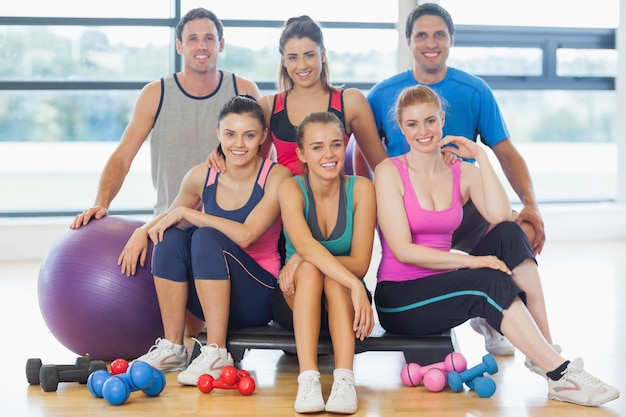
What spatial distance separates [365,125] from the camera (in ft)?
10.5

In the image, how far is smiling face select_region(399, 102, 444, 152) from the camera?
2.74 m

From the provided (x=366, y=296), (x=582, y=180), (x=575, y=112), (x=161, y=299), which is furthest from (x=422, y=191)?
(x=582, y=180)

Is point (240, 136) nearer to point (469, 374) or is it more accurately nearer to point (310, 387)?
point (310, 387)

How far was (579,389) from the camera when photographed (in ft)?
8.17

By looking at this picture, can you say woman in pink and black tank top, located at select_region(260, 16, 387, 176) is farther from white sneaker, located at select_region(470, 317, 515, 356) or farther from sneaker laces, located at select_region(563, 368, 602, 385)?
sneaker laces, located at select_region(563, 368, 602, 385)

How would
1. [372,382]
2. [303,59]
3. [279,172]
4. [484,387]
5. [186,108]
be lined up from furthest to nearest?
[186,108]
[303,59]
[279,172]
[372,382]
[484,387]

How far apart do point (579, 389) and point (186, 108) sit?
1773mm

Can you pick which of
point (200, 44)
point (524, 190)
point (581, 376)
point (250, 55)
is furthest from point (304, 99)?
point (250, 55)

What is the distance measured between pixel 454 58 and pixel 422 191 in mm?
3652

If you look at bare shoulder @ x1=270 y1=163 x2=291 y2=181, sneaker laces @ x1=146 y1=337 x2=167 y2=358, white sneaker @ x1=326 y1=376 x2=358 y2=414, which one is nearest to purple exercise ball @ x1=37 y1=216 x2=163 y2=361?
sneaker laces @ x1=146 y1=337 x2=167 y2=358

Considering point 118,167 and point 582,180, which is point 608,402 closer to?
point 118,167

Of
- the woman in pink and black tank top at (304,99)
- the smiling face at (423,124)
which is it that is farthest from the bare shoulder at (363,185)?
the woman in pink and black tank top at (304,99)

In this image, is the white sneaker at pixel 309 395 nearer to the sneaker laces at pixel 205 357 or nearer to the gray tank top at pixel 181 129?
the sneaker laces at pixel 205 357

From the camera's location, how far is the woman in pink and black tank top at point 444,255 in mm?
2586
